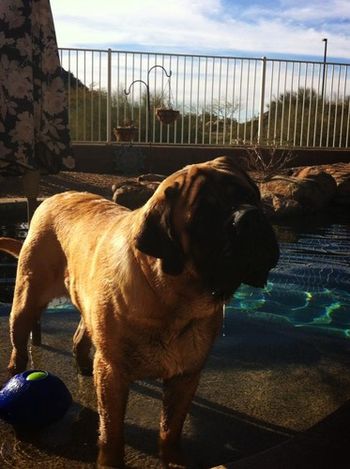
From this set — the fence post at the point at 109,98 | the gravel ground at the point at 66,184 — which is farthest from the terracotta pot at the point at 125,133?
the gravel ground at the point at 66,184

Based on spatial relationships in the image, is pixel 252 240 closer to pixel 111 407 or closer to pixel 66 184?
pixel 111 407

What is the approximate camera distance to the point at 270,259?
86.7 inches

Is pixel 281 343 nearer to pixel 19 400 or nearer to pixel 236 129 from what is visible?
pixel 19 400

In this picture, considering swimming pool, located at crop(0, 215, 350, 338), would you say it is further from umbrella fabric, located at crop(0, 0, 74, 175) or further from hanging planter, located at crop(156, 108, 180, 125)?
hanging planter, located at crop(156, 108, 180, 125)

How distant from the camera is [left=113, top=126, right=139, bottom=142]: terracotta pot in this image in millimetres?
14242

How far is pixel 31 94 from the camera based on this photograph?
4.79 meters

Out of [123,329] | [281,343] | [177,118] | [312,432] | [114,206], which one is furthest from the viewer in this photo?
[177,118]

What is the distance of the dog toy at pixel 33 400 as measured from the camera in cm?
283

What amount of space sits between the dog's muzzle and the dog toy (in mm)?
1333

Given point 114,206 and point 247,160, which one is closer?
point 114,206

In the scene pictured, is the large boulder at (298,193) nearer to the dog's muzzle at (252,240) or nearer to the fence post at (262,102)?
the fence post at (262,102)

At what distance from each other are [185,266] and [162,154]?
1234 cm

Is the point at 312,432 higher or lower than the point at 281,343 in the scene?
higher

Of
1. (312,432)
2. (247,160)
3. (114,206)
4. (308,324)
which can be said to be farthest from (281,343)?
(247,160)
